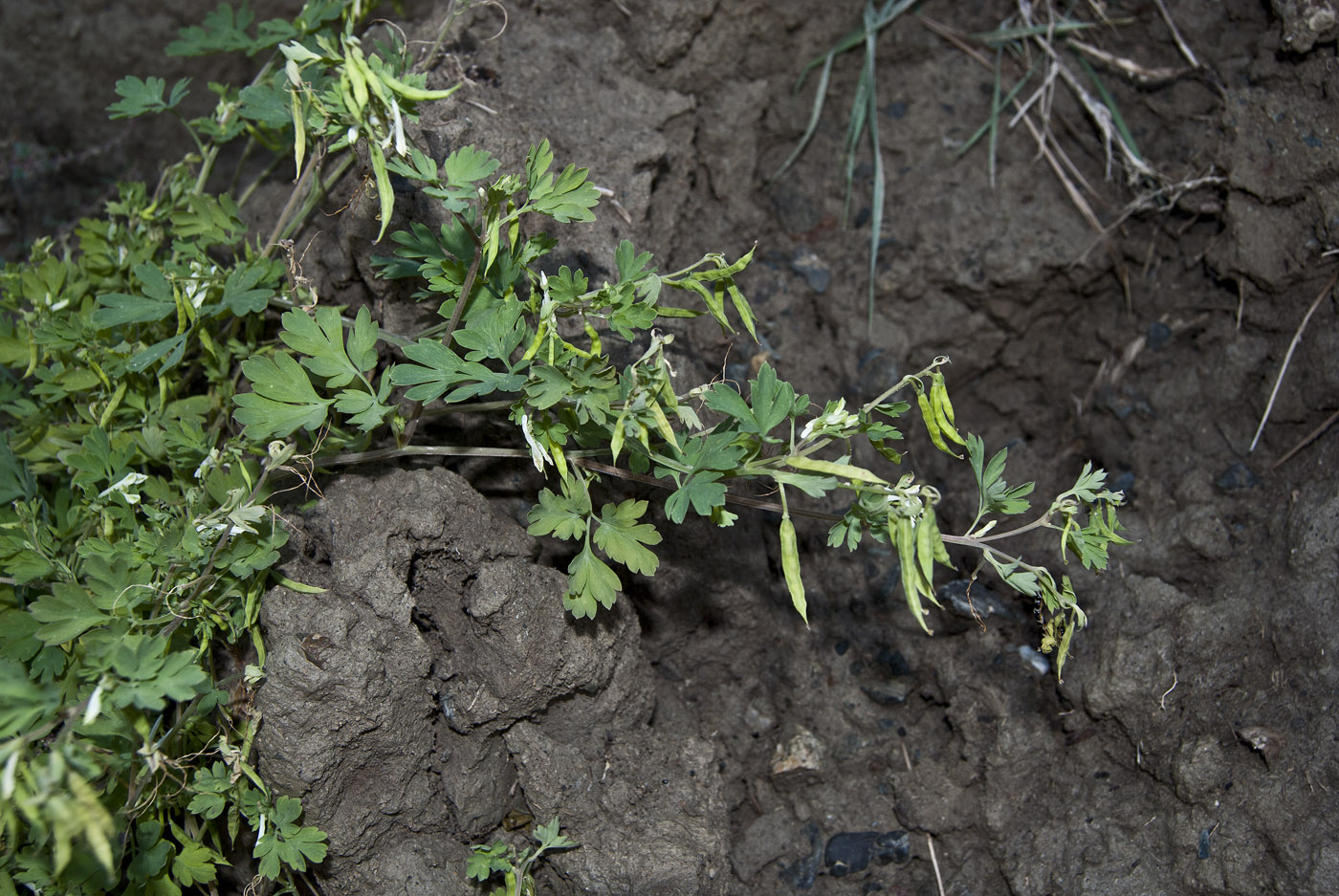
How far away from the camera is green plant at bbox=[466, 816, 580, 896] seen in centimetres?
255

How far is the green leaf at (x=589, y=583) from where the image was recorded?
2414 millimetres

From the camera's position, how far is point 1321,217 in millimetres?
3049

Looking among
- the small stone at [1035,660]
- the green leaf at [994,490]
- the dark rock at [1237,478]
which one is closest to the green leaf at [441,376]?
the green leaf at [994,490]

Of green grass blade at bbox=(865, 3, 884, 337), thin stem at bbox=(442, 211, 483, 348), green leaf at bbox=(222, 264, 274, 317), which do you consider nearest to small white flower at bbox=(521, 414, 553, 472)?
thin stem at bbox=(442, 211, 483, 348)

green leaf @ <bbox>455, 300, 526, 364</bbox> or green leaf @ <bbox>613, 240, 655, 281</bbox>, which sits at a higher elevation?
green leaf @ <bbox>613, 240, 655, 281</bbox>

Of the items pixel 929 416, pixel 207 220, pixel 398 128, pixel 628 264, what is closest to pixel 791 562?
pixel 929 416

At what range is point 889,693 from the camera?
3020 mm

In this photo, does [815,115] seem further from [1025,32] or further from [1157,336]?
[1157,336]

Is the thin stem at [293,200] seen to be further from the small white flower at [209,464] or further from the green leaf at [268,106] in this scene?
the small white flower at [209,464]

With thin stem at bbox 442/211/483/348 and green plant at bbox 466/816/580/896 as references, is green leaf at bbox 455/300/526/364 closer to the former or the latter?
thin stem at bbox 442/211/483/348

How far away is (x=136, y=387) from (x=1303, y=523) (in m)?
3.56

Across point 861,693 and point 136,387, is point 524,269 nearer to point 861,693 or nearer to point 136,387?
point 136,387

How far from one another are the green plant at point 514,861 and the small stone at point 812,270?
2.05m

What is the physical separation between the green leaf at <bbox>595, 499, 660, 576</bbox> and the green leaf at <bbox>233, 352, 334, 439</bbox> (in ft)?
2.51
